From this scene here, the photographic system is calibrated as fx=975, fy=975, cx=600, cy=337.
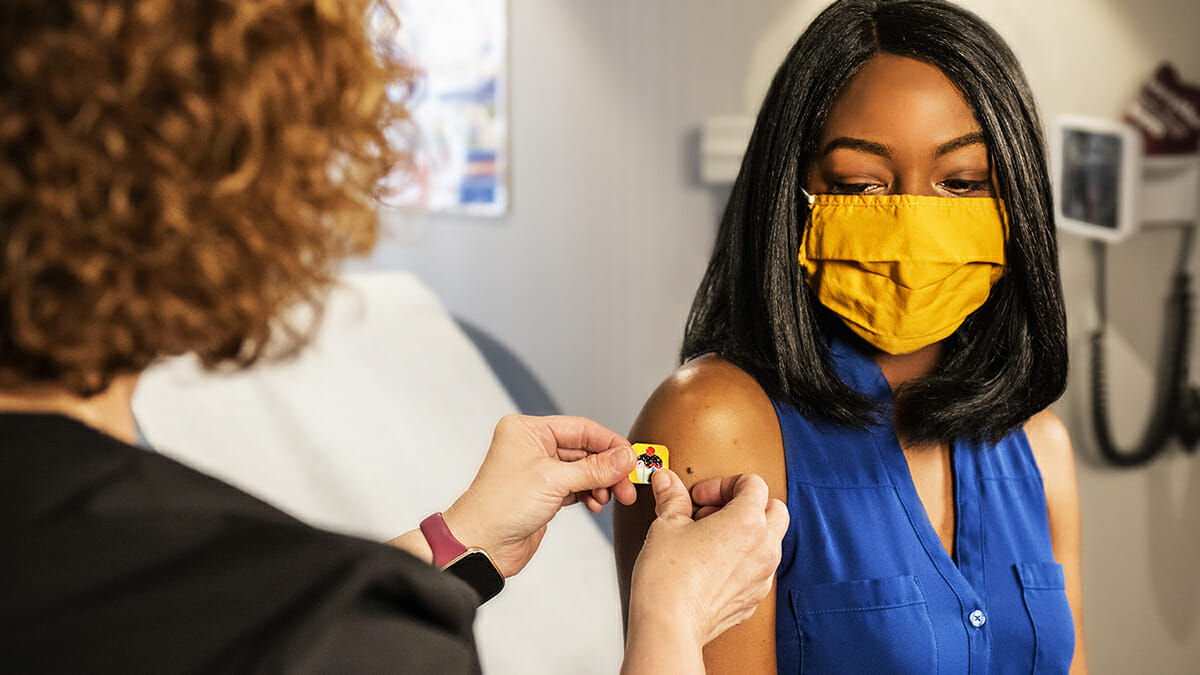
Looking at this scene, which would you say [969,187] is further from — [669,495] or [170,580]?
[170,580]

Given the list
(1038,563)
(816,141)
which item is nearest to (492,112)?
(816,141)

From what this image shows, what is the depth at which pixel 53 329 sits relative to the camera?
1.91 ft

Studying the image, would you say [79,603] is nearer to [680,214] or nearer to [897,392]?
[897,392]

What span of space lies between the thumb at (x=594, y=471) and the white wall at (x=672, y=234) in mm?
1769

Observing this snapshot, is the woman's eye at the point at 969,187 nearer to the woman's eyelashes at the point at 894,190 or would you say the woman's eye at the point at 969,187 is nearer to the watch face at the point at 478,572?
the woman's eyelashes at the point at 894,190

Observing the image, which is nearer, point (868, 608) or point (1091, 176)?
point (868, 608)

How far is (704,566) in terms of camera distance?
938 millimetres

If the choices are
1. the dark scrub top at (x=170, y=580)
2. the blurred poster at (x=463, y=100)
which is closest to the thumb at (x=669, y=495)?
the dark scrub top at (x=170, y=580)

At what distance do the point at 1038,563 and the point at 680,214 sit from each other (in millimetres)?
A: 1713

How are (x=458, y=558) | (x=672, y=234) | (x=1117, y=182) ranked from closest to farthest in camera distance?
(x=458, y=558), (x=1117, y=182), (x=672, y=234)

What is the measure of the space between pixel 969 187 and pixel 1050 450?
1.42ft

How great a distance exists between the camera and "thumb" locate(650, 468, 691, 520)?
1048 millimetres

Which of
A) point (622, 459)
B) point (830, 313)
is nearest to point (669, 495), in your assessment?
point (622, 459)

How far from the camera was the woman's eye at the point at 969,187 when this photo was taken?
1224 millimetres
